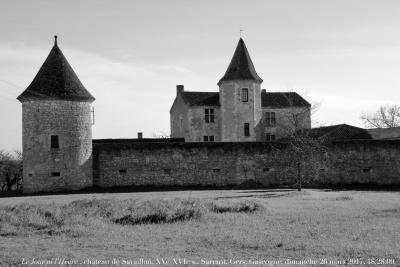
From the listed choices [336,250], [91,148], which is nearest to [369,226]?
[336,250]

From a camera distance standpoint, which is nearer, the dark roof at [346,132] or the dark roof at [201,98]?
the dark roof at [346,132]

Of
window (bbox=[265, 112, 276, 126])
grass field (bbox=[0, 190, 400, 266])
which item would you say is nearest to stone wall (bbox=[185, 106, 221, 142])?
window (bbox=[265, 112, 276, 126])

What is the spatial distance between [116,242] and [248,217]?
559cm

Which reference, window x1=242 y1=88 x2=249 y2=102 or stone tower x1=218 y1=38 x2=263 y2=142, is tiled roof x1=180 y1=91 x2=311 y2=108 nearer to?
stone tower x1=218 y1=38 x2=263 y2=142

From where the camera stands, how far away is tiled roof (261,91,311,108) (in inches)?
1836

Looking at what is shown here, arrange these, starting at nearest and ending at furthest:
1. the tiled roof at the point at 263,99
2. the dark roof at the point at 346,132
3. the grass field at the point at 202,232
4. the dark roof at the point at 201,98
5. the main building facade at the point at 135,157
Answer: the grass field at the point at 202,232, the main building facade at the point at 135,157, the dark roof at the point at 346,132, the dark roof at the point at 201,98, the tiled roof at the point at 263,99

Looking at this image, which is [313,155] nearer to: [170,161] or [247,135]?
[170,161]

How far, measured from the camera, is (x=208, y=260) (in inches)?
411

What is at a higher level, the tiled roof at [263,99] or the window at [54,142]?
the tiled roof at [263,99]

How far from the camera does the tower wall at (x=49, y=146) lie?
95.8 ft

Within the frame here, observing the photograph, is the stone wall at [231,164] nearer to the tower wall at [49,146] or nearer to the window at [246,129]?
the tower wall at [49,146]

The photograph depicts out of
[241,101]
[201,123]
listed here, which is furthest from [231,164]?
[201,123]

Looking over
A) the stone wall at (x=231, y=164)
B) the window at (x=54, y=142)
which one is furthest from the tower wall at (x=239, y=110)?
the window at (x=54, y=142)

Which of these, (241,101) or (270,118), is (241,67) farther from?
(270,118)
